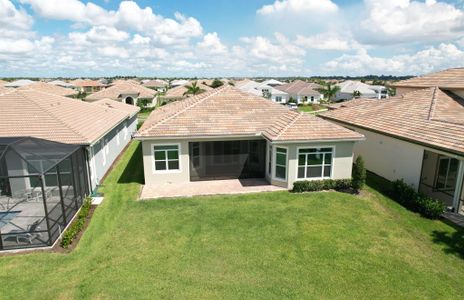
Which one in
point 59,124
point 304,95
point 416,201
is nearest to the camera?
point 416,201

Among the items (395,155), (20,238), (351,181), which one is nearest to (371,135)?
(395,155)

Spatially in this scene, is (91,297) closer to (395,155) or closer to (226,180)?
(226,180)

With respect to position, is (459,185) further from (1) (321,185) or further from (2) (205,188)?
(2) (205,188)

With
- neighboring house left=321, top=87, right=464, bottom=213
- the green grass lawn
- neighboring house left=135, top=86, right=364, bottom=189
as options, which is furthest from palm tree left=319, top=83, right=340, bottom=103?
the green grass lawn

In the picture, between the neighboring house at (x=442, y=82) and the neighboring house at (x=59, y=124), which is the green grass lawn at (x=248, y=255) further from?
the neighboring house at (x=442, y=82)

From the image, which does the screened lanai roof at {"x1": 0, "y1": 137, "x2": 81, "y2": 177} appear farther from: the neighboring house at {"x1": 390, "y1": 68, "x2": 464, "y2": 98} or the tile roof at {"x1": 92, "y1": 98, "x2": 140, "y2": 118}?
the neighboring house at {"x1": 390, "y1": 68, "x2": 464, "y2": 98}

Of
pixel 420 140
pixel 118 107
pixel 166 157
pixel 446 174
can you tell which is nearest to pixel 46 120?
pixel 166 157
